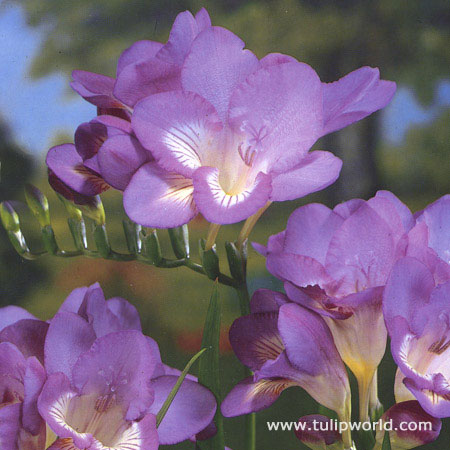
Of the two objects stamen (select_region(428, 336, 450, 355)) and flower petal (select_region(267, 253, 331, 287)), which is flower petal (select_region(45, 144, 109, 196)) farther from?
stamen (select_region(428, 336, 450, 355))

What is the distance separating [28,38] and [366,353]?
1.55ft

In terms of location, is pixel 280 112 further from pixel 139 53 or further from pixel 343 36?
pixel 343 36

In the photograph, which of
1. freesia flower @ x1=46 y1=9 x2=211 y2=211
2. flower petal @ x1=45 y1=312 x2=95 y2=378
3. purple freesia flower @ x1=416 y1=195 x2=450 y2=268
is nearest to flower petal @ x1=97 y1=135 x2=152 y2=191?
freesia flower @ x1=46 y1=9 x2=211 y2=211

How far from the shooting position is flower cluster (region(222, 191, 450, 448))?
42cm

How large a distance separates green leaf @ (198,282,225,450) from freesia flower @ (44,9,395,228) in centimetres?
9

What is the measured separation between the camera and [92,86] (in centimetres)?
48

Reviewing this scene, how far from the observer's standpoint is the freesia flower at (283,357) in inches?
17.0

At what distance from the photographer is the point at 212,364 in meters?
0.49

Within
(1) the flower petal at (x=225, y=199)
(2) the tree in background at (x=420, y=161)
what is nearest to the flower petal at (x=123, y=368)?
(1) the flower petal at (x=225, y=199)

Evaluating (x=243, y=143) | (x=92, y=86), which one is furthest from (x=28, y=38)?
(x=243, y=143)

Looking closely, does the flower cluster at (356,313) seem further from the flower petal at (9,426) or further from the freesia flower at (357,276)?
the flower petal at (9,426)

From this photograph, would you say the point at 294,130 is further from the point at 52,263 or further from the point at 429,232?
the point at 52,263

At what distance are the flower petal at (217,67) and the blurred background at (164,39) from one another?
202mm

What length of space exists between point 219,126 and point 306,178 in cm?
7
